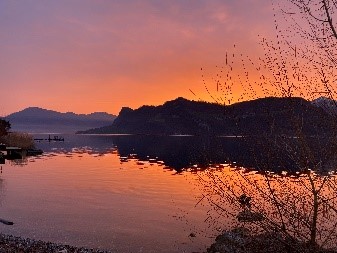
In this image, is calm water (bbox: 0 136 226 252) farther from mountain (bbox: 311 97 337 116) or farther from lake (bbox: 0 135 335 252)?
mountain (bbox: 311 97 337 116)

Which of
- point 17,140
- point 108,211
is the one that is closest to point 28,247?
point 108,211

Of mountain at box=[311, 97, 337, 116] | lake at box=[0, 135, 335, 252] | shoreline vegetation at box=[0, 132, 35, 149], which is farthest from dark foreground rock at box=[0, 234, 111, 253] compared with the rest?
shoreline vegetation at box=[0, 132, 35, 149]

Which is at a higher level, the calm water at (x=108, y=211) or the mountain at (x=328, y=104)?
the mountain at (x=328, y=104)

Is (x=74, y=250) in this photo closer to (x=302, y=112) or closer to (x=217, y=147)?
(x=217, y=147)

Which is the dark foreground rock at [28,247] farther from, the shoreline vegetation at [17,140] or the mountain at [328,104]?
the shoreline vegetation at [17,140]

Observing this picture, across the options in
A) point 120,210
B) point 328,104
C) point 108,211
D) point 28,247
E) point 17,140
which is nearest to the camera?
point 328,104

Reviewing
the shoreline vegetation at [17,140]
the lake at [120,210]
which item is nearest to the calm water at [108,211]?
the lake at [120,210]

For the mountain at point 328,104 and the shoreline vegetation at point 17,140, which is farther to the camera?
the shoreline vegetation at point 17,140

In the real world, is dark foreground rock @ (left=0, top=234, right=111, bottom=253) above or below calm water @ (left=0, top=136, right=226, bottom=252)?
above

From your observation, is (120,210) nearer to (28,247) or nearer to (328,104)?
(28,247)

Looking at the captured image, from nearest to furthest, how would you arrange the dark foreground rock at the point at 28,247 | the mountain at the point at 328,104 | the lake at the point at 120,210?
the mountain at the point at 328,104 < the dark foreground rock at the point at 28,247 < the lake at the point at 120,210

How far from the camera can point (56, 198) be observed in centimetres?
4169

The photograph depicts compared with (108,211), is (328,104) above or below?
above

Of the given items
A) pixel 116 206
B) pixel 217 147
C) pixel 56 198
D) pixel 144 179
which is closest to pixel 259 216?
pixel 217 147
